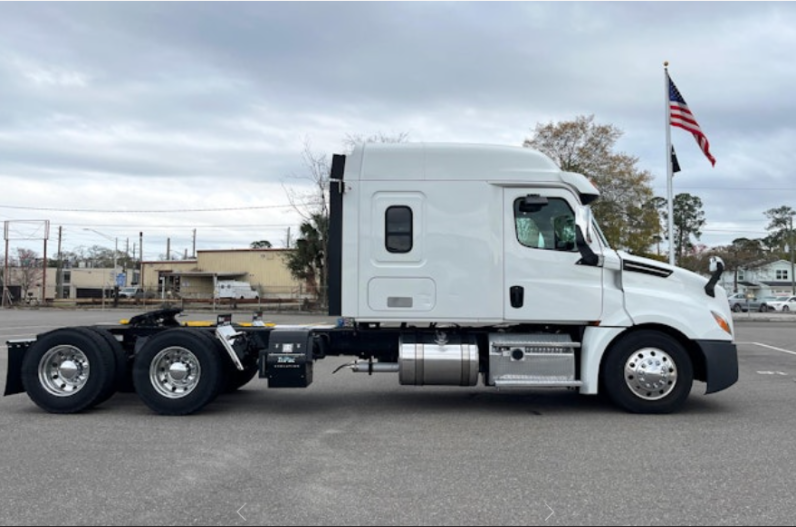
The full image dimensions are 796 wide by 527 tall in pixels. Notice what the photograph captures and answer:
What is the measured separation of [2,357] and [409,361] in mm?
10662

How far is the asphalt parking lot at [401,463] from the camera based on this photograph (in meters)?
4.36

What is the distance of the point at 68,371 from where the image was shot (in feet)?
25.1

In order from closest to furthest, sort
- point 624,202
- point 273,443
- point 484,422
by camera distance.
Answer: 1. point 273,443
2. point 484,422
3. point 624,202

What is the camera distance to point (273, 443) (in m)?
6.28

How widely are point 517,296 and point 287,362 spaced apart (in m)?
2.76

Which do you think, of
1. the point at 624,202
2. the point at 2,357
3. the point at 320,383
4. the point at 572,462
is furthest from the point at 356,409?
the point at 624,202

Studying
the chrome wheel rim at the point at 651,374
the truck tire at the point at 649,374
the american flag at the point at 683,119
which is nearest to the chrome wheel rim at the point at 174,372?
the truck tire at the point at 649,374

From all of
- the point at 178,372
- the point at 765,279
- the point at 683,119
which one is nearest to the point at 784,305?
the point at 683,119

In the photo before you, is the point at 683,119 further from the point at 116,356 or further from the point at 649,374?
the point at 116,356

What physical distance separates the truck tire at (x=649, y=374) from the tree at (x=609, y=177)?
96.0 feet

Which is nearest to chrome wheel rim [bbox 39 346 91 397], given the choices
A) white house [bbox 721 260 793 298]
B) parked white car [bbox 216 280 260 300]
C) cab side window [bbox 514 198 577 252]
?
cab side window [bbox 514 198 577 252]

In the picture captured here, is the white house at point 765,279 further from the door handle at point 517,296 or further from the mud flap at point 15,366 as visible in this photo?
the mud flap at point 15,366

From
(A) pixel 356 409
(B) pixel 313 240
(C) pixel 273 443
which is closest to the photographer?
(C) pixel 273 443

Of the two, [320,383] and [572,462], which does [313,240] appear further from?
[572,462]
